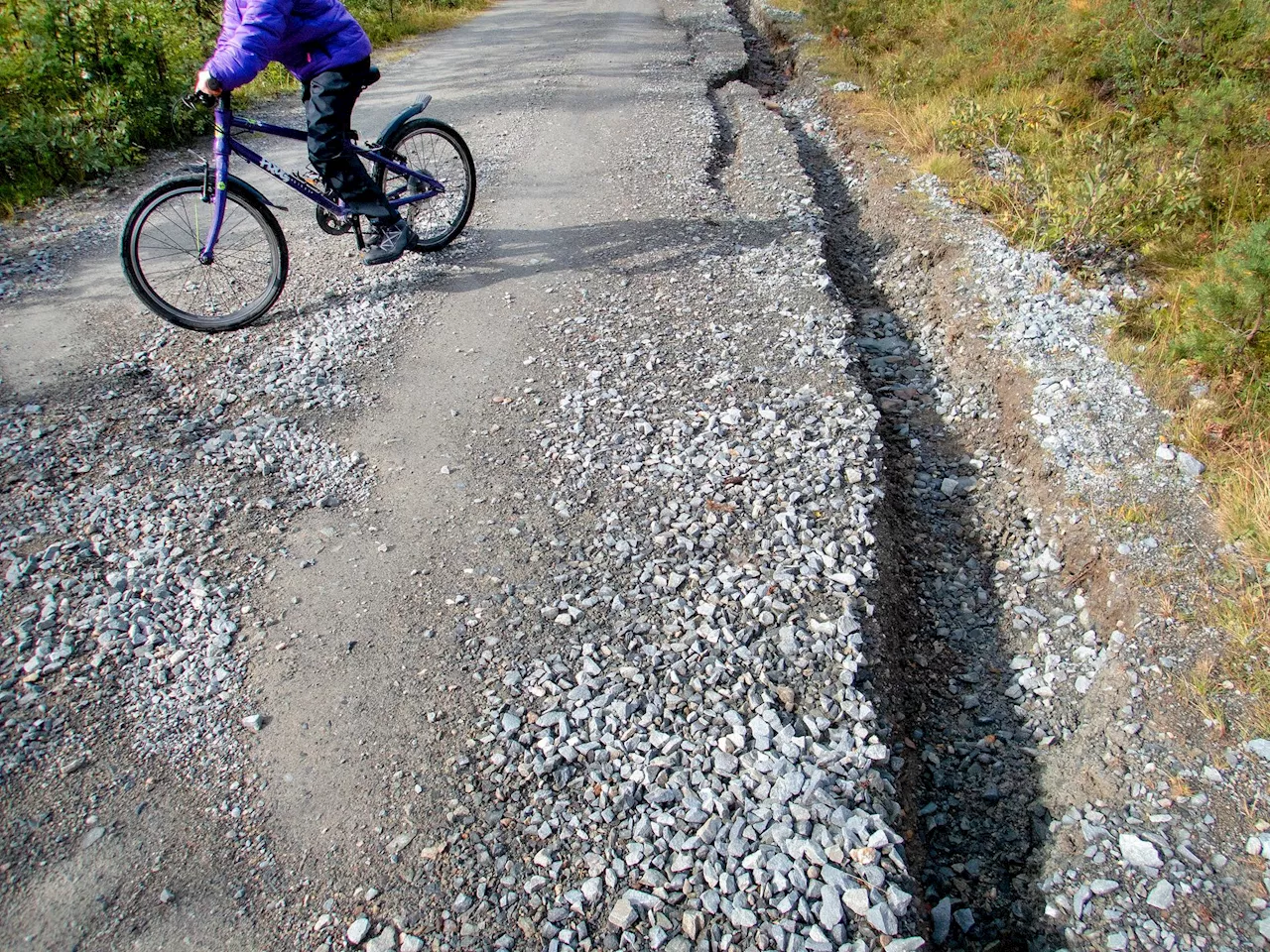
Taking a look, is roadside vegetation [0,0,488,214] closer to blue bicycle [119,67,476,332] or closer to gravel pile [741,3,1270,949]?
blue bicycle [119,67,476,332]

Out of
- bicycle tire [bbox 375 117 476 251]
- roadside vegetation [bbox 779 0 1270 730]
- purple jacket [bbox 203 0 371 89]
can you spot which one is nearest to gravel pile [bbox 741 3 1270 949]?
roadside vegetation [bbox 779 0 1270 730]

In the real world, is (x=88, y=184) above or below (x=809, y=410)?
above

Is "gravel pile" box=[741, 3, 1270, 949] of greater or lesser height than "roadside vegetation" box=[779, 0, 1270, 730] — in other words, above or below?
below

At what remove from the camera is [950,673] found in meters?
3.89

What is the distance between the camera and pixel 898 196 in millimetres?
7797

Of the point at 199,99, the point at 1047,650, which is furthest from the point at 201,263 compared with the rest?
the point at 1047,650

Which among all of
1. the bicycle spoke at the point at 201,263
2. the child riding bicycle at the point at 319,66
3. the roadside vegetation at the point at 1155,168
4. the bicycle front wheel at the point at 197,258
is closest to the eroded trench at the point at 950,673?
the roadside vegetation at the point at 1155,168

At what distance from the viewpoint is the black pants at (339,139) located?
5145 millimetres


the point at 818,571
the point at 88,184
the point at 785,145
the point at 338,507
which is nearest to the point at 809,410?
the point at 818,571

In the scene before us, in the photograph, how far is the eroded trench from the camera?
304cm

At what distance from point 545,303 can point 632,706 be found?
3566 mm

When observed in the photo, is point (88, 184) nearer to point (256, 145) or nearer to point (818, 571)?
point (256, 145)

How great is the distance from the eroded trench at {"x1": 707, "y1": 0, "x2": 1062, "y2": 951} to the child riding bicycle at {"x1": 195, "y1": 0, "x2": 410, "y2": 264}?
3.56 metres

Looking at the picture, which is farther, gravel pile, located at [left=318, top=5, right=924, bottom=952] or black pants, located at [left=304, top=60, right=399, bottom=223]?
black pants, located at [left=304, top=60, right=399, bottom=223]
